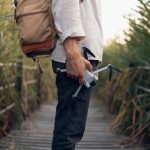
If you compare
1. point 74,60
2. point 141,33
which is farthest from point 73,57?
point 141,33

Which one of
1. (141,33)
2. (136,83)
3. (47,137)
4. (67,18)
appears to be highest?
(67,18)

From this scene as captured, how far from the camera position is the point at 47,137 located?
19.1ft

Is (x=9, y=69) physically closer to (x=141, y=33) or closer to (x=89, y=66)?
(x=141, y=33)

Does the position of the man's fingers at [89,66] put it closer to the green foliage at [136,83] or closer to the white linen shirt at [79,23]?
the white linen shirt at [79,23]

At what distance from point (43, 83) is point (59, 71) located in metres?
6.79

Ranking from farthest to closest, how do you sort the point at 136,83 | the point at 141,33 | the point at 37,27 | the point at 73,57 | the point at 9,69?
the point at 136,83, the point at 9,69, the point at 141,33, the point at 37,27, the point at 73,57

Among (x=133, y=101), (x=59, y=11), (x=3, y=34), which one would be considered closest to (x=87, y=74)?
(x=59, y=11)

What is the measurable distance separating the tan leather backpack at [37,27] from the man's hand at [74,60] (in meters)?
0.14

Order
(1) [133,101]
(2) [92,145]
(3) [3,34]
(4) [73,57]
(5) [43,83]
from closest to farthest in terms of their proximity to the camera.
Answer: (4) [73,57]
(3) [3,34]
(2) [92,145]
(1) [133,101]
(5) [43,83]

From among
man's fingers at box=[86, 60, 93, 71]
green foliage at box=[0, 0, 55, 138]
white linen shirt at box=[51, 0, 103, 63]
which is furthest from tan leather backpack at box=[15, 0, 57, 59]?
green foliage at box=[0, 0, 55, 138]

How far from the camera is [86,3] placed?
3.04 m

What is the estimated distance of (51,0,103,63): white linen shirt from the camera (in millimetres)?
2891

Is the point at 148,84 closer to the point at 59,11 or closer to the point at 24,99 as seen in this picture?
the point at 24,99

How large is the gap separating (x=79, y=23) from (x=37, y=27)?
0.23m
